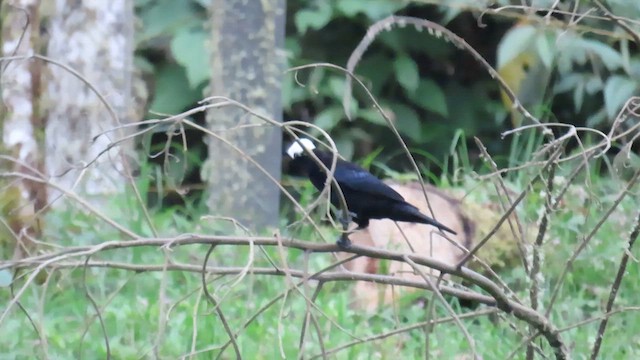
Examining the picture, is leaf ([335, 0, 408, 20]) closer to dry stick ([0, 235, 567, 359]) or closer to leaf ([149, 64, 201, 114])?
Answer: leaf ([149, 64, 201, 114])

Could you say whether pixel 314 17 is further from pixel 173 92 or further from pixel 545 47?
pixel 545 47

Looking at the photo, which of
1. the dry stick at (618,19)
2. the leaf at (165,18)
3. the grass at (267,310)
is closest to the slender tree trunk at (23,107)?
the grass at (267,310)

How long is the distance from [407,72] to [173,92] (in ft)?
3.95

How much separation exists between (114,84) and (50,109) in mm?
275

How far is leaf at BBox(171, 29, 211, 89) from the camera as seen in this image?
566 cm

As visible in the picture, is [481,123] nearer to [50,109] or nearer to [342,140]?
[342,140]

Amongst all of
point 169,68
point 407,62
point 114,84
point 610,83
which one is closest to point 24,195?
point 114,84

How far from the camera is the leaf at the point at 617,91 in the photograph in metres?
5.36

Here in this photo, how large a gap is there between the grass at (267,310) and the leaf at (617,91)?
0.85 metres

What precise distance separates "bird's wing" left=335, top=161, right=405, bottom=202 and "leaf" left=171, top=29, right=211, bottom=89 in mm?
2821

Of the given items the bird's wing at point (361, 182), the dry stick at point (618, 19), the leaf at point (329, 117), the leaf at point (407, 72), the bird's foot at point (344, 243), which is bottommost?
the leaf at point (329, 117)

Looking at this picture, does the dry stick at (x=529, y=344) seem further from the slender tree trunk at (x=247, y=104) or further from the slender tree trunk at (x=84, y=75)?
the slender tree trunk at (x=84, y=75)

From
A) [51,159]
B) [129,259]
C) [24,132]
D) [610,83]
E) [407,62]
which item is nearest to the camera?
[129,259]

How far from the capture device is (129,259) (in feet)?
13.4
